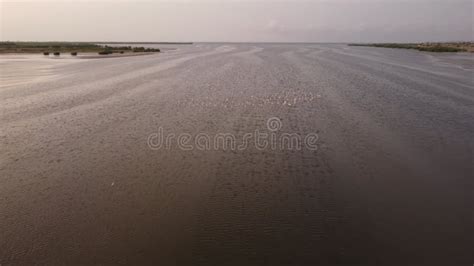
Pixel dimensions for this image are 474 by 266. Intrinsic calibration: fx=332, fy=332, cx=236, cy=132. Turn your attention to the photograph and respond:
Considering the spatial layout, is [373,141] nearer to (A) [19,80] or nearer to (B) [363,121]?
(B) [363,121]

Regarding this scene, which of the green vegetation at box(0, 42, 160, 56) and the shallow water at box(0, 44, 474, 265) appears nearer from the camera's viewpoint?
the shallow water at box(0, 44, 474, 265)

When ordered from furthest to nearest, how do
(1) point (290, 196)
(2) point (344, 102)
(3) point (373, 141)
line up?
1. (2) point (344, 102)
2. (3) point (373, 141)
3. (1) point (290, 196)

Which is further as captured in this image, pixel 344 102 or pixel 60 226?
pixel 344 102

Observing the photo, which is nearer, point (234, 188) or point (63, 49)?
point (234, 188)

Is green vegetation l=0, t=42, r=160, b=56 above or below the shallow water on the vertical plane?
below

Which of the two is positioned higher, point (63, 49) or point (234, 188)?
point (234, 188)

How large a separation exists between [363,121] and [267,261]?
1273 cm

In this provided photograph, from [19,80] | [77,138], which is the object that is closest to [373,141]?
[77,138]

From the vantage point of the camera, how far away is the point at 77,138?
1405cm

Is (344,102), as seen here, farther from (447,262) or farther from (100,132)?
(447,262)

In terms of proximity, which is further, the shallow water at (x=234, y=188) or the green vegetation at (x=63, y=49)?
the green vegetation at (x=63, y=49)

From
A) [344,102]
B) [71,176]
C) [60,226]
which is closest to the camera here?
[60,226]

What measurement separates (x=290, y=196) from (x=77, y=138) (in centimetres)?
970

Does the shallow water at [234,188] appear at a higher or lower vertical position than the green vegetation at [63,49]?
higher
